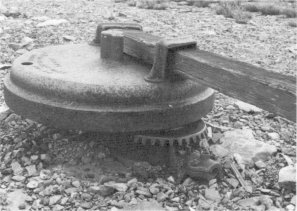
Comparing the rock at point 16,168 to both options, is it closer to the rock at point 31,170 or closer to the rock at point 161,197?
the rock at point 31,170

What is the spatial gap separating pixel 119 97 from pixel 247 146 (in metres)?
1.08

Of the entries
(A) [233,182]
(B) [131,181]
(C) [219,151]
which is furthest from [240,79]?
(C) [219,151]

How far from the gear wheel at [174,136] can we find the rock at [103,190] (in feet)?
1.08

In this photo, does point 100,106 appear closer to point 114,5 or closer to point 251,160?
point 251,160

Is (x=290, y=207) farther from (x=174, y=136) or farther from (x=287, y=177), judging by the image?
(x=174, y=136)

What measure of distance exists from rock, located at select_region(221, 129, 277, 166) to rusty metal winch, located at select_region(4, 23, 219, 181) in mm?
374

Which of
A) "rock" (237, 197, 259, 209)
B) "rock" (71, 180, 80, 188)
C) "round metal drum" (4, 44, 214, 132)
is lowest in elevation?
"rock" (71, 180, 80, 188)

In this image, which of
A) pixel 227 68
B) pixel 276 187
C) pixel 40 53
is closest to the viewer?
pixel 227 68

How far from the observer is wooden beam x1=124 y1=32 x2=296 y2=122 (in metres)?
2.21

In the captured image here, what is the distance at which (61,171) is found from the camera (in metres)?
3.10

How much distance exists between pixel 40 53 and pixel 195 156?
1322 mm

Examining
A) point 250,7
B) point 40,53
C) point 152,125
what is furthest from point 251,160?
point 250,7

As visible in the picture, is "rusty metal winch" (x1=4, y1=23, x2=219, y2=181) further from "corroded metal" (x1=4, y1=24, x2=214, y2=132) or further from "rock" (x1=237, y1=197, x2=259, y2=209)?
"rock" (x1=237, y1=197, x2=259, y2=209)

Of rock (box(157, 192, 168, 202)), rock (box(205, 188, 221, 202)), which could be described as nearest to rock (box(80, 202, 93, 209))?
rock (box(157, 192, 168, 202))
